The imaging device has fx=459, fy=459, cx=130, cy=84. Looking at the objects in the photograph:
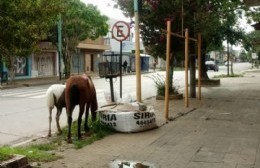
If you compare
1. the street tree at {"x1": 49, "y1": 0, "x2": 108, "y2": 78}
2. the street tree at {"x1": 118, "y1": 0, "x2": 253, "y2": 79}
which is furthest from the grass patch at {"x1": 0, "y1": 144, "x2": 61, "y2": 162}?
the street tree at {"x1": 49, "y1": 0, "x2": 108, "y2": 78}

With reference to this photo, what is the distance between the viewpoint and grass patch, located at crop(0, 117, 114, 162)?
760 centimetres

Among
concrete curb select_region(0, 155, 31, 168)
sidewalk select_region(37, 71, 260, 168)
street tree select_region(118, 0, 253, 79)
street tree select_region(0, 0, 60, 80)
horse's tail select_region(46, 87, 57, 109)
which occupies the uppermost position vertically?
street tree select_region(118, 0, 253, 79)

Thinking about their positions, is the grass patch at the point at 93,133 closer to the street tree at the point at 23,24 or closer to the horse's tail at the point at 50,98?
the horse's tail at the point at 50,98

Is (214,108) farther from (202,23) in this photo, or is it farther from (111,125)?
(111,125)

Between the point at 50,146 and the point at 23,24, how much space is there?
2.90 m

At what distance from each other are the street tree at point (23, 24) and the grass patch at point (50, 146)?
5.31 ft

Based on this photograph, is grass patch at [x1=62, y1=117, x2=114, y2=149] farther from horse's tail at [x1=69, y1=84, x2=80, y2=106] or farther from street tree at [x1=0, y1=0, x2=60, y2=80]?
street tree at [x1=0, y1=0, x2=60, y2=80]

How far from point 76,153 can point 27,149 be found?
963 mm

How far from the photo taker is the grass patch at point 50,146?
7598 millimetres

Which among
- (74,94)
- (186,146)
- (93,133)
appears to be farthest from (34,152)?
(186,146)

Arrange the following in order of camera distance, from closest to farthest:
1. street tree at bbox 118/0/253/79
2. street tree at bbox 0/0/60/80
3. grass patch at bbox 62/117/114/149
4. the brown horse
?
street tree at bbox 0/0/60/80 < grass patch at bbox 62/117/114/149 < the brown horse < street tree at bbox 118/0/253/79

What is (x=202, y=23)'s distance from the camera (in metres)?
17.1

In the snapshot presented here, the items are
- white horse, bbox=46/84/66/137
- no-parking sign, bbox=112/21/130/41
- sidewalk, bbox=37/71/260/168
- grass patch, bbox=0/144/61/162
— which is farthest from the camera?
no-parking sign, bbox=112/21/130/41

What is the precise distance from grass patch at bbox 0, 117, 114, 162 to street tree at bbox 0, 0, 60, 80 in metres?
1.62
